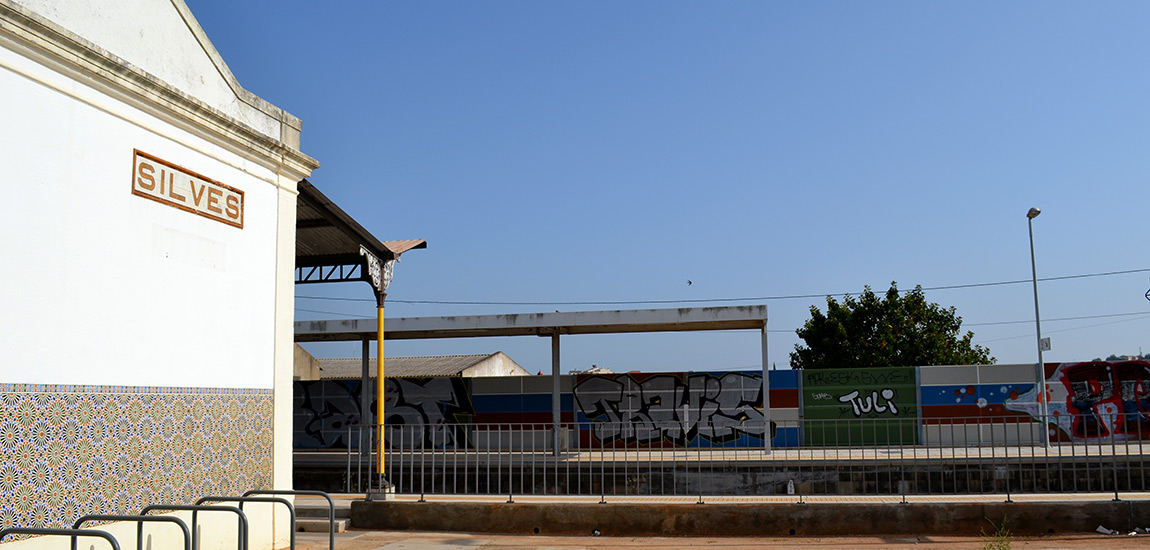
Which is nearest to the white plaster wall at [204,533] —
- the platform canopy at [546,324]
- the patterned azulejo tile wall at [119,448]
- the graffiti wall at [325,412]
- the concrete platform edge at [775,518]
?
the patterned azulejo tile wall at [119,448]

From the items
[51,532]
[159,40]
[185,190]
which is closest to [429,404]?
[185,190]

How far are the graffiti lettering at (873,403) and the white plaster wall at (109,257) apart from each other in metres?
20.8

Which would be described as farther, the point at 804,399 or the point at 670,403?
the point at 670,403

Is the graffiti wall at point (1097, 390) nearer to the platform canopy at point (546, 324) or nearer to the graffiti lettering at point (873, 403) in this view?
the graffiti lettering at point (873, 403)

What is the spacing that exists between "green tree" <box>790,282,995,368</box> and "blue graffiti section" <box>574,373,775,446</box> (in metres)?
16.6

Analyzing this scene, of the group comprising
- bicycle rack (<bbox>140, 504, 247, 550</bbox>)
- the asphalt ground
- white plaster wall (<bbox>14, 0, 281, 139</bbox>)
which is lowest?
the asphalt ground

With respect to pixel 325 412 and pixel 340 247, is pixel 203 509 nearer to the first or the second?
pixel 340 247

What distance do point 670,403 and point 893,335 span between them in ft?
60.5

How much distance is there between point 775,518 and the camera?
1281 cm

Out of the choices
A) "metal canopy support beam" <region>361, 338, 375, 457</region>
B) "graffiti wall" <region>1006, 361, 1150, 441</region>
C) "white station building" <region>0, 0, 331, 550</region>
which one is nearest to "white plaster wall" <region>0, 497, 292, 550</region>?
"white station building" <region>0, 0, 331, 550</region>

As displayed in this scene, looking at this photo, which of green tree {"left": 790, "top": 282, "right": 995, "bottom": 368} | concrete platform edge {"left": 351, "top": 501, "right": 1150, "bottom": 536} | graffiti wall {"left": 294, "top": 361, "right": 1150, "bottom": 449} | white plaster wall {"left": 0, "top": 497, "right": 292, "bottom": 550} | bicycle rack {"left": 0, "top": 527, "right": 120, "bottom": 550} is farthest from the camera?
green tree {"left": 790, "top": 282, "right": 995, "bottom": 368}

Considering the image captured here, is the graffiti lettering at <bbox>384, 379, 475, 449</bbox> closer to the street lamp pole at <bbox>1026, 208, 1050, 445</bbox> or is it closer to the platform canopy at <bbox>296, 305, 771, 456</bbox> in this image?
the platform canopy at <bbox>296, 305, 771, 456</bbox>

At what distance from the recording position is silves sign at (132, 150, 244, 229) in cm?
851

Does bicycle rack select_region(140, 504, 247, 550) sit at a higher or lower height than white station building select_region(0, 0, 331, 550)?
lower
